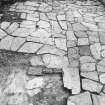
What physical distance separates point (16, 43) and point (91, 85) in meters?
2.15

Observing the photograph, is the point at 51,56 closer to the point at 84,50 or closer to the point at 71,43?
the point at 71,43

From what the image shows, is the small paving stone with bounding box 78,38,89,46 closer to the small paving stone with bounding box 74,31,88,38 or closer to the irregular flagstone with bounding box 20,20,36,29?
the small paving stone with bounding box 74,31,88,38

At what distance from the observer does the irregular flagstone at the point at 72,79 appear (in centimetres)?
315

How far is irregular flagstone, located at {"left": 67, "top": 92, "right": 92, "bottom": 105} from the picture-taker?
2.88 metres

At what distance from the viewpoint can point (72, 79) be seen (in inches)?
131

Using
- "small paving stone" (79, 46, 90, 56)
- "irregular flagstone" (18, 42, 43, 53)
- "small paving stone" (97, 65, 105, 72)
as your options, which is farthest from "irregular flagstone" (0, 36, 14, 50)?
"small paving stone" (97, 65, 105, 72)

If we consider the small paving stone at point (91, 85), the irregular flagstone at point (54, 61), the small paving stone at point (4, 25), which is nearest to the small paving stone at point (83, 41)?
the irregular flagstone at point (54, 61)

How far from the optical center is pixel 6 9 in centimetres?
566

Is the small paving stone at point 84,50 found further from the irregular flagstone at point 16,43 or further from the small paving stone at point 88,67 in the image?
the irregular flagstone at point 16,43

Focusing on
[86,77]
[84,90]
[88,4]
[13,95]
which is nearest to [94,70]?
[86,77]

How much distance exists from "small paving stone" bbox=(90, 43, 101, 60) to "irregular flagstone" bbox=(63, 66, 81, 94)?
2.30 ft

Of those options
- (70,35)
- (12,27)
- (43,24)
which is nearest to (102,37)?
(70,35)

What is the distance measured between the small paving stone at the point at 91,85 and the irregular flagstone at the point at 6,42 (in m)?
2.05

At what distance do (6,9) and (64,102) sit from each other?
407 centimetres
